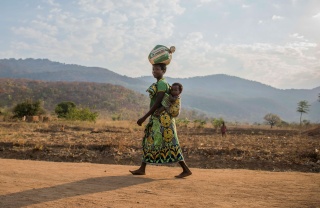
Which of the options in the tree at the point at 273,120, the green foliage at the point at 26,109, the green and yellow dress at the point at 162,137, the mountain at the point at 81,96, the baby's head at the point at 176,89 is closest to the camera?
the green and yellow dress at the point at 162,137

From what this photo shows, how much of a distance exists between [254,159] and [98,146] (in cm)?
505

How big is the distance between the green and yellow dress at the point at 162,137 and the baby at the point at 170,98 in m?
0.05

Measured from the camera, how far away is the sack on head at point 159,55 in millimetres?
5531

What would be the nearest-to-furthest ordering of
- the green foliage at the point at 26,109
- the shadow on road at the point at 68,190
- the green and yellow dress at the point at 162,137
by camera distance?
1. the shadow on road at the point at 68,190
2. the green and yellow dress at the point at 162,137
3. the green foliage at the point at 26,109

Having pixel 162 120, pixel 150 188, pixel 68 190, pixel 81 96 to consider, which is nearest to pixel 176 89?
pixel 162 120

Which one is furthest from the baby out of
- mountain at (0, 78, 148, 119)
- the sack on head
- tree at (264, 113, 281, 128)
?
mountain at (0, 78, 148, 119)

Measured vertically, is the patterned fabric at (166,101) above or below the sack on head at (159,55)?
below

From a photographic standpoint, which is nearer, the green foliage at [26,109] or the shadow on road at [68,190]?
the shadow on road at [68,190]

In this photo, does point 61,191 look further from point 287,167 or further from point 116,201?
point 287,167

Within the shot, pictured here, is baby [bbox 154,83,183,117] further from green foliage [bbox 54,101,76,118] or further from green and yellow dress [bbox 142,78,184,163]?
green foliage [bbox 54,101,76,118]

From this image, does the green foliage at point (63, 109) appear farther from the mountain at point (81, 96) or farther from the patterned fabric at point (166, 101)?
the patterned fabric at point (166, 101)

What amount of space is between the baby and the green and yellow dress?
53 millimetres

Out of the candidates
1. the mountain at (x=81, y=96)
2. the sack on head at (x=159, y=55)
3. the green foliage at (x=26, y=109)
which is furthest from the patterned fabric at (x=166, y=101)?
the mountain at (x=81, y=96)

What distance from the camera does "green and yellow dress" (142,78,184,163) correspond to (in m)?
5.32
